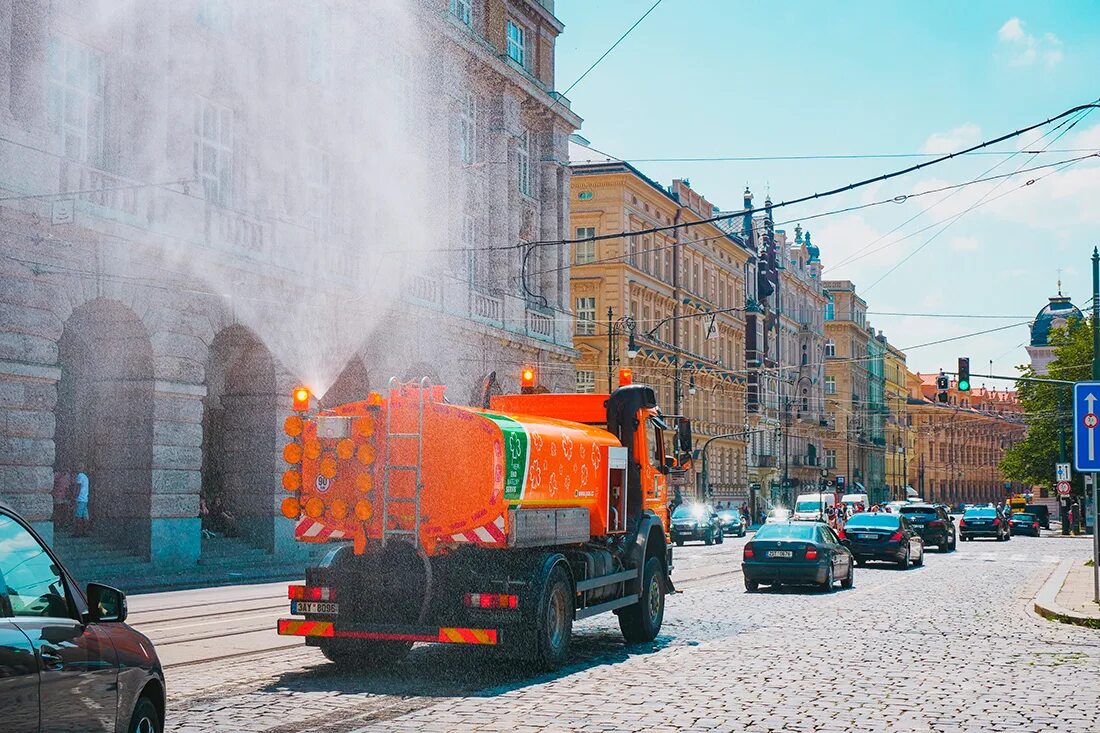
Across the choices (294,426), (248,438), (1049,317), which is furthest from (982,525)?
(1049,317)

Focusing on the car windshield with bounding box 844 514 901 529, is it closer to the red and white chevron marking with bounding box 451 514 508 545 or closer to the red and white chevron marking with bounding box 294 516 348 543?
the red and white chevron marking with bounding box 451 514 508 545

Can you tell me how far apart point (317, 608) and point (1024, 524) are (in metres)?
67.9

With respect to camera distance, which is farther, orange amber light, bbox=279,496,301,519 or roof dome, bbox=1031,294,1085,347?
roof dome, bbox=1031,294,1085,347

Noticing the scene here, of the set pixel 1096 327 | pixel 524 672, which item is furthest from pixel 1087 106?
pixel 1096 327

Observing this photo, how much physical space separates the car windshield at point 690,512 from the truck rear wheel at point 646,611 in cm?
3699

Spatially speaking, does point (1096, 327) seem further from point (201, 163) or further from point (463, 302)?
point (201, 163)

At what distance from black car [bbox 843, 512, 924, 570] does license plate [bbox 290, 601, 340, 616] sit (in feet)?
77.9

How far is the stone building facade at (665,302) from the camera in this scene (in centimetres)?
6762

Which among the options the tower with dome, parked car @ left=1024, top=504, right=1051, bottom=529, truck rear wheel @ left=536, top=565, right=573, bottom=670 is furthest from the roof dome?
truck rear wheel @ left=536, top=565, right=573, bottom=670

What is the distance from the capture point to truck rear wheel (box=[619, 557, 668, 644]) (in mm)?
14875

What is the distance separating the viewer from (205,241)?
28188 millimetres

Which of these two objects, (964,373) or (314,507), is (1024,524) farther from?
(314,507)

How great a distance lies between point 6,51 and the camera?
983 inches

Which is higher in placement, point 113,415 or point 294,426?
point 113,415
